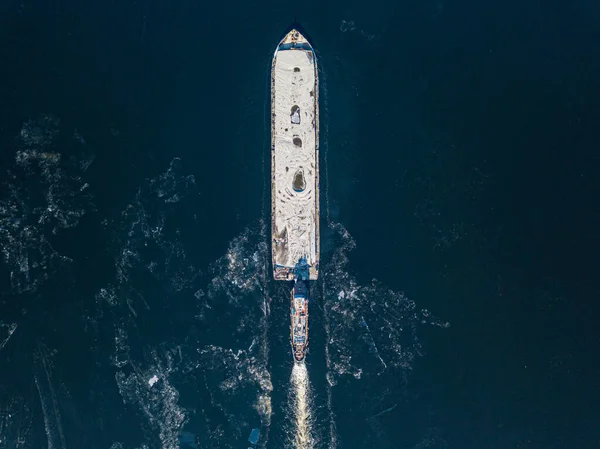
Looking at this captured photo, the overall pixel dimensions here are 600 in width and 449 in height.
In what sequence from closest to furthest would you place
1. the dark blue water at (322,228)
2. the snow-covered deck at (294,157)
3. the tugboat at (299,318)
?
the tugboat at (299,318) < the dark blue water at (322,228) < the snow-covered deck at (294,157)

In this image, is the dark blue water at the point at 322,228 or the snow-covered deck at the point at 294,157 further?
the snow-covered deck at the point at 294,157

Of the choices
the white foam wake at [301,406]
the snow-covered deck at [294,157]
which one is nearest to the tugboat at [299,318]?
the snow-covered deck at [294,157]

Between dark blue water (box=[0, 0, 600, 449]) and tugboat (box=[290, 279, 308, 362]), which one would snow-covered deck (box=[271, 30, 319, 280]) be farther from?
tugboat (box=[290, 279, 308, 362])

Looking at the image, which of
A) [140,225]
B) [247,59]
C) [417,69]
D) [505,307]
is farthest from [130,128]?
[505,307]

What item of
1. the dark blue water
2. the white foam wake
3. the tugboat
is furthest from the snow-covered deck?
the white foam wake

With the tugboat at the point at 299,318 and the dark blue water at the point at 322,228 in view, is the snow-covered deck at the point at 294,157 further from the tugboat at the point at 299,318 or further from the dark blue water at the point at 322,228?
the tugboat at the point at 299,318
